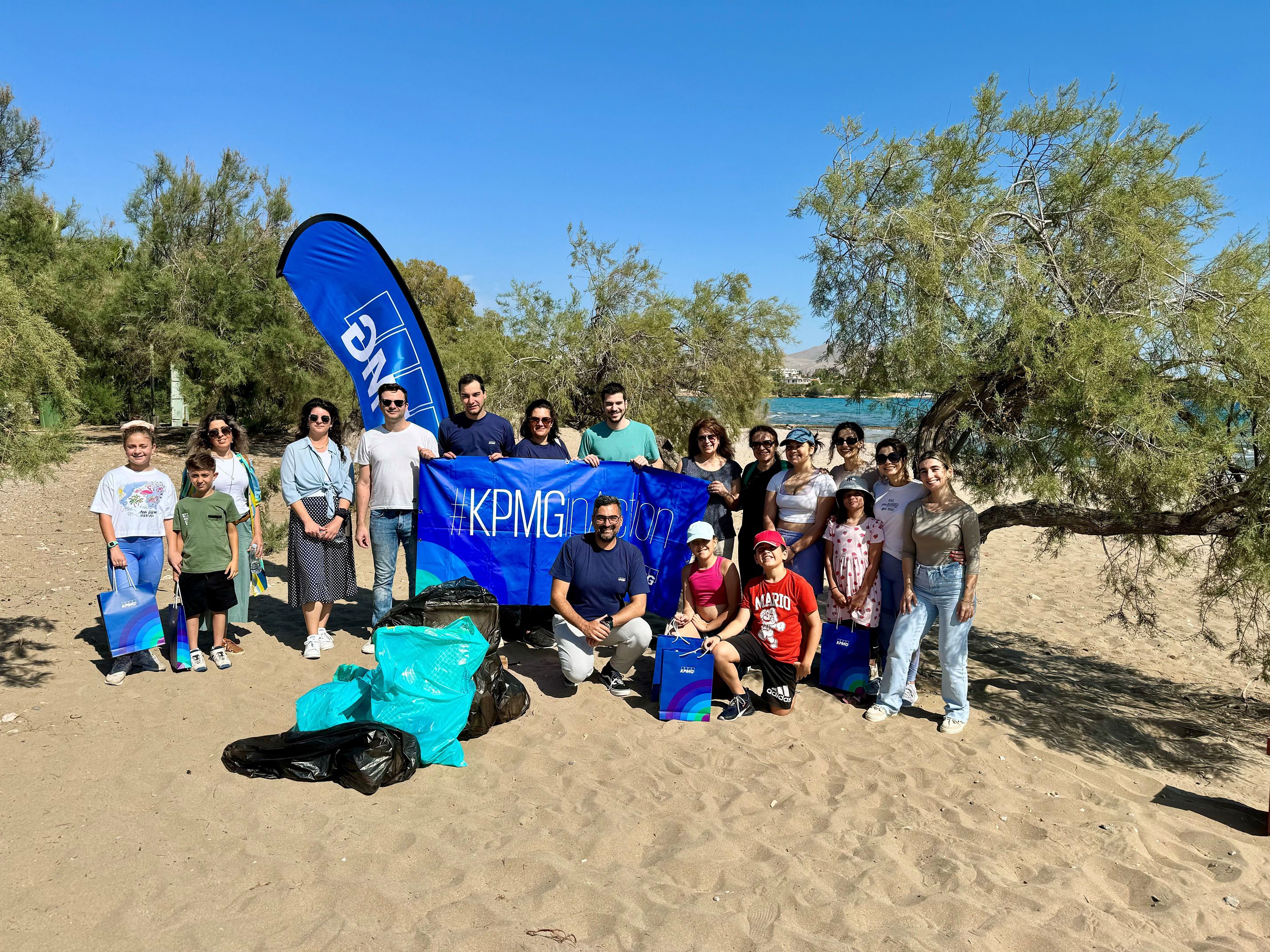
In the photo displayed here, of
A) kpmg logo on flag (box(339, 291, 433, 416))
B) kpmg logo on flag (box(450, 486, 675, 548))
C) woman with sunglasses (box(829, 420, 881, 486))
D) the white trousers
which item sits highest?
kpmg logo on flag (box(339, 291, 433, 416))

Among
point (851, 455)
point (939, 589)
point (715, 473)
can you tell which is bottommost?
point (939, 589)

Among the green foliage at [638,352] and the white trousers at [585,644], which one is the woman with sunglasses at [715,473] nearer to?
the white trousers at [585,644]

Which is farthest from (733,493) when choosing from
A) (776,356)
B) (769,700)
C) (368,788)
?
(776,356)

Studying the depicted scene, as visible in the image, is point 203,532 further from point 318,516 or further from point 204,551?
point 318,516

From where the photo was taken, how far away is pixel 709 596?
5656mm

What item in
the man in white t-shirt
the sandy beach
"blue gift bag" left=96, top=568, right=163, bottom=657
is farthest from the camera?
the man in white t-shirt

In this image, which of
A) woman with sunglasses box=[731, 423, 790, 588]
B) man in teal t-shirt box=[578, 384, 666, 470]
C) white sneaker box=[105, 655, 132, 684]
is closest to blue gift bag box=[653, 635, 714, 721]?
woman with sunglasses box=[731, 423, 790, 588]

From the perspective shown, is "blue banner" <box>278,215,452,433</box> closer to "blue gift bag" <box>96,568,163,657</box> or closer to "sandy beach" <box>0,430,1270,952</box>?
Result: "blue gift bag" <box>96,568,163,657</box>

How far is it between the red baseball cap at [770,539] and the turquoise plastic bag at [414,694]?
1.97 metres

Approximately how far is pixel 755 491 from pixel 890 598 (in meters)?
1.28

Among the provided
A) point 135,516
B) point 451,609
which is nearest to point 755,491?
point 451,609

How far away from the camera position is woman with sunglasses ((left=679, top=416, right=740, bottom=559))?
638 cm

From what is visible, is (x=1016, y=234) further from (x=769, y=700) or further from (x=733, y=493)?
(x=769, y=700)

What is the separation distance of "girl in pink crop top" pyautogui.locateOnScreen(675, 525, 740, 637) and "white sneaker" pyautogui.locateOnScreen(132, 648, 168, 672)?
3.67 meters
